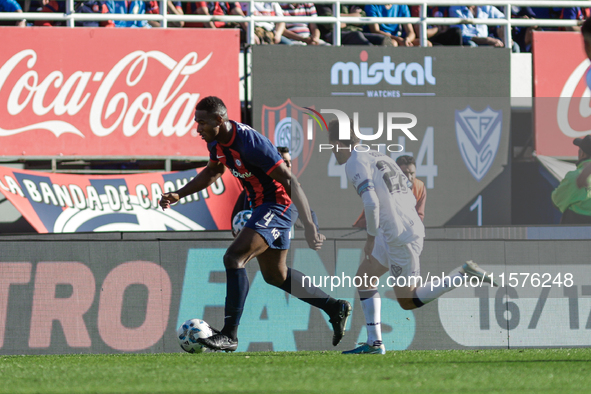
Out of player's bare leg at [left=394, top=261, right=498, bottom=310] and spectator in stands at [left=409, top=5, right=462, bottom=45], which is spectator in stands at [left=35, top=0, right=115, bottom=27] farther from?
player's bare leg at [left=394, top=261, right=498, bottom=310]

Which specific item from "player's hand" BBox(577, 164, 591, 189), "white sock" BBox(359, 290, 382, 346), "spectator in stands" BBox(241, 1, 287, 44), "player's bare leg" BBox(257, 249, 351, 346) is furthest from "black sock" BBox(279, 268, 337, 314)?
"spectator in stands" BBox(241, 1, 287, 44)

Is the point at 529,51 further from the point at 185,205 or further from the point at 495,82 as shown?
the point at 185,205

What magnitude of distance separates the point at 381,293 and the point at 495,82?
5.40 m

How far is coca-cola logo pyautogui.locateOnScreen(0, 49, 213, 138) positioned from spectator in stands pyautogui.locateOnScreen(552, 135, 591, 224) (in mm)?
5330

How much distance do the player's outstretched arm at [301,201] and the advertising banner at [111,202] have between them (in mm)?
4968

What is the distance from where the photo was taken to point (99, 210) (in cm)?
1153

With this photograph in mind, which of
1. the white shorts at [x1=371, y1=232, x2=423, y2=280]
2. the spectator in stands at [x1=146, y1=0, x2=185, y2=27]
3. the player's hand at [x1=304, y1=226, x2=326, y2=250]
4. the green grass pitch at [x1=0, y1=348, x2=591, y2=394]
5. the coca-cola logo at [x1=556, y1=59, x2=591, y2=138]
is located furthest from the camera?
the spectator in stands at [x1=146, y1=0, x2=185, y2=27]

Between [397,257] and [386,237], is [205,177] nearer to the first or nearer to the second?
[386,237]

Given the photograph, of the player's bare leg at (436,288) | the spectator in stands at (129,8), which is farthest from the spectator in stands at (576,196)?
the spectator in stands at (129,8)

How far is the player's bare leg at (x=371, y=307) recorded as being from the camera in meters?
7.40

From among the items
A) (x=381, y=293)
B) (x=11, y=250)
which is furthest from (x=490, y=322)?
(x=11, y=250)

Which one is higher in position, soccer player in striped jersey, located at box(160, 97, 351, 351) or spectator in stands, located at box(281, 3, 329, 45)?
spectator in stands, located at box(281, 3, 329, 45)

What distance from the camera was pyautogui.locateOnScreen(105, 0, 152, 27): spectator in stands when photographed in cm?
1270

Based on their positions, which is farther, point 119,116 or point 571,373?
point 119,116
